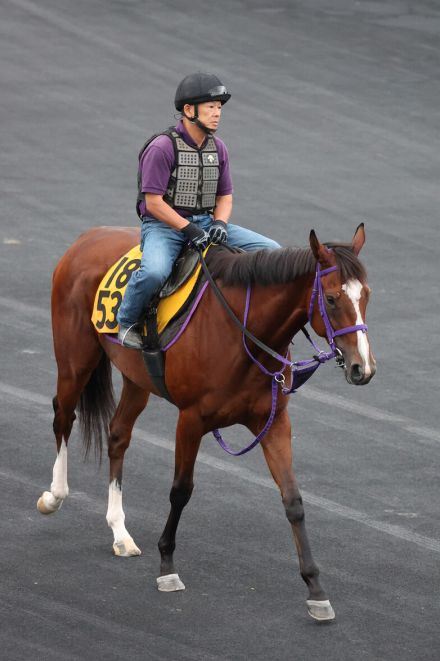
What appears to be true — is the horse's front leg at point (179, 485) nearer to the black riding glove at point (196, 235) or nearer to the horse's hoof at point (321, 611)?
the horse's hoof at point (321, 611)

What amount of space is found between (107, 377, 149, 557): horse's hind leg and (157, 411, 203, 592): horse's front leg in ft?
1.71

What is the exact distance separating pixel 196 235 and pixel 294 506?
5.65ft

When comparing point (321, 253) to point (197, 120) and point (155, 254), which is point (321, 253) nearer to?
point (155, 254)

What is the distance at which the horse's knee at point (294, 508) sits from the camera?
805 centimetres

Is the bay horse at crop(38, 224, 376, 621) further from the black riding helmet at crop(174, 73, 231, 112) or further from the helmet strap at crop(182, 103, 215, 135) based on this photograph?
the black riding helmet at crop(174, 73, 231, 112)

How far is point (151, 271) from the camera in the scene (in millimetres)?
8406

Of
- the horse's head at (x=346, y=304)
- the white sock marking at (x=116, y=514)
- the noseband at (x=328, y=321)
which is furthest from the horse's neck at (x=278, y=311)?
the white sock marking at (x=116, y=514)

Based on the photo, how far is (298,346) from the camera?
43.7 ft

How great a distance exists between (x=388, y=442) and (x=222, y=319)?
3218mm

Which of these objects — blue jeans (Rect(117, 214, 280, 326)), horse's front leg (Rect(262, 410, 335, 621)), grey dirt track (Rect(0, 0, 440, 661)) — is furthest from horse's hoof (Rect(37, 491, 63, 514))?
horse's front leg (Rect(262, 410, 335, 621))

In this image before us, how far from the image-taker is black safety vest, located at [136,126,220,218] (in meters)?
8.58

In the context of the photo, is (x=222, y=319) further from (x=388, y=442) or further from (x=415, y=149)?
(x=415, y=149)

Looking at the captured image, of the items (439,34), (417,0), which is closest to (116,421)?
(439,34)

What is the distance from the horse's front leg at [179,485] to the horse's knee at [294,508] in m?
0.65
